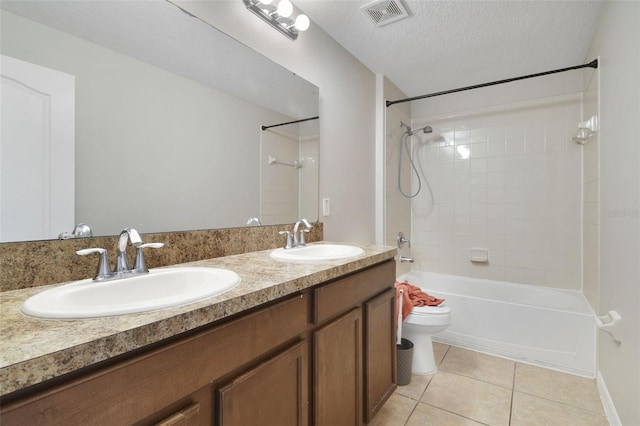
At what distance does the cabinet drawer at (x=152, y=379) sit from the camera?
1.49ft

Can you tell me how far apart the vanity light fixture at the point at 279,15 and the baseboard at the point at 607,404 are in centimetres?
255

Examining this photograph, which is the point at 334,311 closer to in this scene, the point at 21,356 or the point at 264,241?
the point at 264,241

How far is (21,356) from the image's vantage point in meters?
0.44

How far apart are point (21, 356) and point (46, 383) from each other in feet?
0.19

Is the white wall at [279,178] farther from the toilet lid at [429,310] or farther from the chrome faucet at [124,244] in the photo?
the toilet lid at [429,310]

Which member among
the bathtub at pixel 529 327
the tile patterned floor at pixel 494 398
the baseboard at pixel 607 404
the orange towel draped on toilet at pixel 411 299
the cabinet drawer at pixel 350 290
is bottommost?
the tile patterned floor at pixel 494 398

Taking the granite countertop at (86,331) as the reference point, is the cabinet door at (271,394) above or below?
below

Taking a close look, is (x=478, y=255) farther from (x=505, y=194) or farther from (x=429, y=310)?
(x=429, y=310)

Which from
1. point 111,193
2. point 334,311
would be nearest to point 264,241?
point 334,311

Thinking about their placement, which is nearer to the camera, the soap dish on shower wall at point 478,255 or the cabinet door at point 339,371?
the cabinet door at point 339,371

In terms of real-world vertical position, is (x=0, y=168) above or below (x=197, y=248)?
above

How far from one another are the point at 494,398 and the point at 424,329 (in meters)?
0.52

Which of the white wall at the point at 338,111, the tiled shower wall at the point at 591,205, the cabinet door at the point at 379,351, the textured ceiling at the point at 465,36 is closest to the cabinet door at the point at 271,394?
the cabinet door at the point at 379,351

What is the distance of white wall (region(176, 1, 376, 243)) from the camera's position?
1.56 metres
